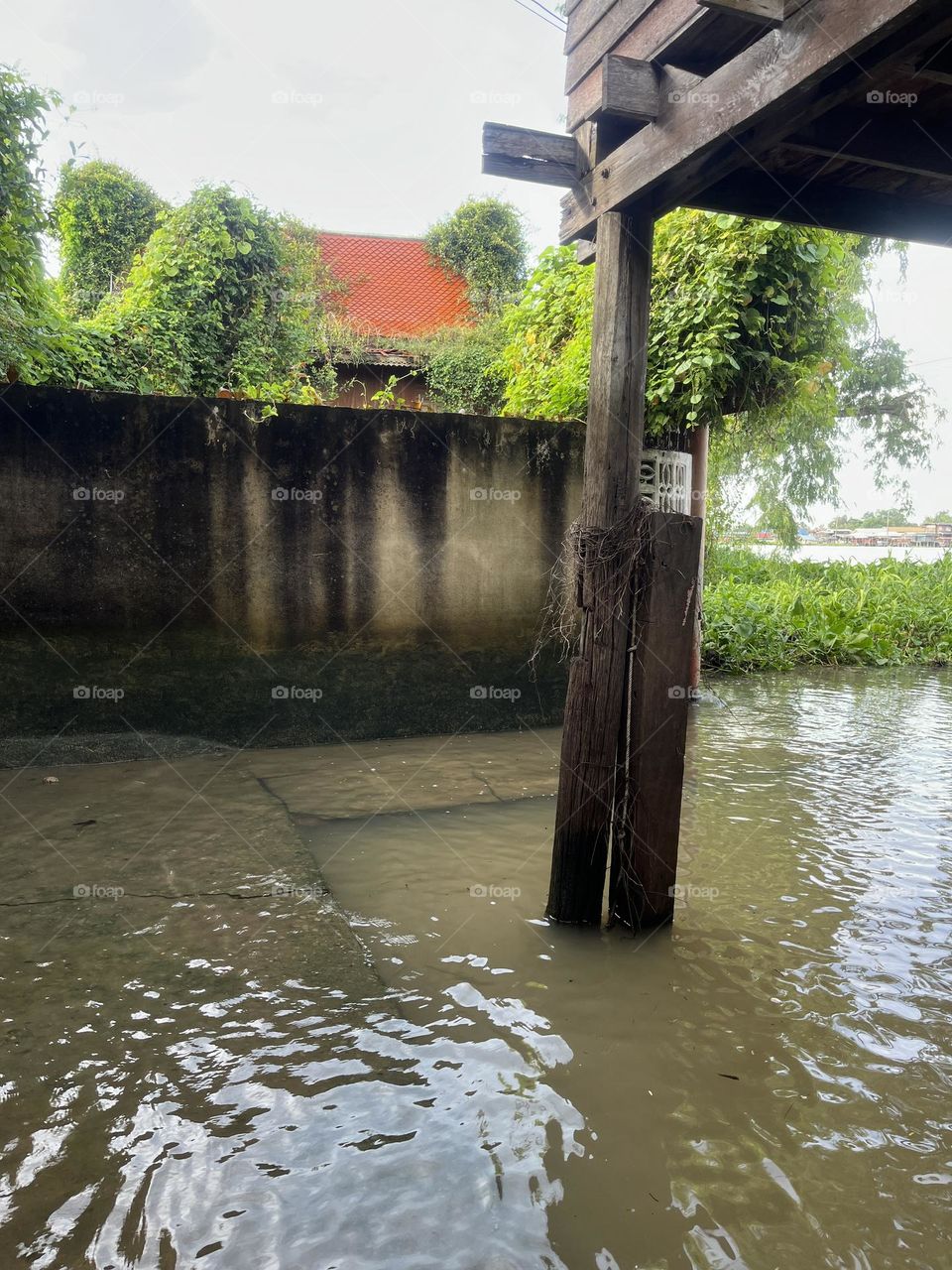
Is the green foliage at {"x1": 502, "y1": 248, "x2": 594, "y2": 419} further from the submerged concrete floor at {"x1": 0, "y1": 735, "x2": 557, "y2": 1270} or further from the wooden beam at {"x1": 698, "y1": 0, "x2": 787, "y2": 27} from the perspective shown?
the wooden beam at {"x1": 698, "y1": 0, "x2": 787, "y2": 27}

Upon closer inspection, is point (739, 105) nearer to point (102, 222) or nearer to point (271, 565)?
point (271, 565)

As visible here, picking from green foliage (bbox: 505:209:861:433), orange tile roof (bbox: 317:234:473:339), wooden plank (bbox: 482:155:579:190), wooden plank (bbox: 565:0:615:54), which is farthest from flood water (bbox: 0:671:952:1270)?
orange tile roof (bbox: 317:234:473:339)

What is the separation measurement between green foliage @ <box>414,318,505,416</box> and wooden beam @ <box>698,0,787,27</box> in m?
10.8

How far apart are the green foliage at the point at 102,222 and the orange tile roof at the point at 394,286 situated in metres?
3.80

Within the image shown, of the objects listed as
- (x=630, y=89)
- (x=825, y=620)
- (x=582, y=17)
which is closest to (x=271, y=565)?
(x=582, y=17)

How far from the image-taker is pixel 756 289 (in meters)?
7.04

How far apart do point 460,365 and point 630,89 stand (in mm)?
11653

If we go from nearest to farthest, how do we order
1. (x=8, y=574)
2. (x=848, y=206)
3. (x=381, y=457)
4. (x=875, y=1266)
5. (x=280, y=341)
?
(x=875, y=1266) → (x=848, y=206) → (x=8, y=574) → (x=381, y=457) → (x=280, y=341)

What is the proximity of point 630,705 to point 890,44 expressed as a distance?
7.96 ft

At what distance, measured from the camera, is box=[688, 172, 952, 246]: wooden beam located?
4238 mm

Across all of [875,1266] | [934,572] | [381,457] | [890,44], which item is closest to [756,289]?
[381,457]

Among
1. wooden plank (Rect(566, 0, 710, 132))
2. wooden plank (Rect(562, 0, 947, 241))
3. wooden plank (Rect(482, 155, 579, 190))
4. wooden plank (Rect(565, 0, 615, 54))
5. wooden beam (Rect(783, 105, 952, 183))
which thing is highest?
wooden plank (Rect(565, 0, 615, 54))

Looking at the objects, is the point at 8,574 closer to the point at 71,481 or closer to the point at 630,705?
the point at 71,481

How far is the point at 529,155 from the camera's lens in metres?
3.86
